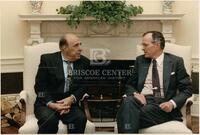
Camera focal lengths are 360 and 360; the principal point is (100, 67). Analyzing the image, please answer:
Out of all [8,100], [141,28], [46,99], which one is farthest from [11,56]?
[141,28]

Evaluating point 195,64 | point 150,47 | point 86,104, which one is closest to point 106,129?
point 86,104

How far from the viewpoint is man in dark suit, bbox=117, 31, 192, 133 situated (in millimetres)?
1923

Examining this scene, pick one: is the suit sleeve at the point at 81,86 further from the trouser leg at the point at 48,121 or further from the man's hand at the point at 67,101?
the trouser leg at the point at 48,121

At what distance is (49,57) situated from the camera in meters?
2.07

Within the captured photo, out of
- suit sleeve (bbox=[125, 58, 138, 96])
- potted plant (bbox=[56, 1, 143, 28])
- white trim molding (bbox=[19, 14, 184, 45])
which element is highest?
potted plant (bbox=[56, 1, 143, 28])

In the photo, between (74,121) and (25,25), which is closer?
(74,121)

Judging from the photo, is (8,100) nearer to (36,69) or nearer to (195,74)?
(36,69)

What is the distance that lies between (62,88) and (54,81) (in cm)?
6

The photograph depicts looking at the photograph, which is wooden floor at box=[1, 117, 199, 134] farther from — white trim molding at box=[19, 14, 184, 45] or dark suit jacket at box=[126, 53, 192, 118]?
white trim molding at box=[19, 14, 184, 45]

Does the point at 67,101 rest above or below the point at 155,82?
below

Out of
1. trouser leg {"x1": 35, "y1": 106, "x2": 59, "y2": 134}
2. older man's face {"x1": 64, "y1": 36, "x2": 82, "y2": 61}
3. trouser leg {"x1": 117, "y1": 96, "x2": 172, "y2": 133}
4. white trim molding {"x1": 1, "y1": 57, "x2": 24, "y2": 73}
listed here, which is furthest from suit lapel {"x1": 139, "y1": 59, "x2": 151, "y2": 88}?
white trim molding {"x1": 1, "y1": 57, "x2": 24, "y2": 73}

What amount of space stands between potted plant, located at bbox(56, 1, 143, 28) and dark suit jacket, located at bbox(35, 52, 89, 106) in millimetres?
690

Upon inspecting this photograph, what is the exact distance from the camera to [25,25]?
2834 mm

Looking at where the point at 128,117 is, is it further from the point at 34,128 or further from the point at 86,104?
the point at 34,128
